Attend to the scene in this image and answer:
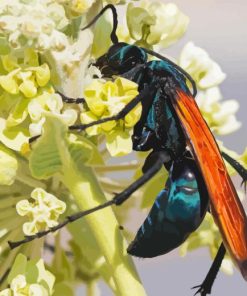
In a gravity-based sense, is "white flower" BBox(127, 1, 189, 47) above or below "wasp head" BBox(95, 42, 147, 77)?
above

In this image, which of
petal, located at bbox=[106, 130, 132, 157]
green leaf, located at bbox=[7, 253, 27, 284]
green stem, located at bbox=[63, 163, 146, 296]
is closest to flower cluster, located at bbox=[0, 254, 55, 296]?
green leaf, located at bbox=[7, 253, 27, 284]

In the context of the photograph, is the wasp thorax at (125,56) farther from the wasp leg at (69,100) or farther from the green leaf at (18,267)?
the green leaf at (18,267)

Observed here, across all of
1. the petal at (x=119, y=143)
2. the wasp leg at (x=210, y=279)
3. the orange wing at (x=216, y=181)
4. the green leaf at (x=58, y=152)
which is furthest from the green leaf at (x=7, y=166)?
the wasp leg at (x=210, y=279)

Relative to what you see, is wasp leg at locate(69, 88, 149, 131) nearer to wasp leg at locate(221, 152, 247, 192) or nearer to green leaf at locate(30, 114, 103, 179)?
green leaf at locate(30, 114, 103, 179)

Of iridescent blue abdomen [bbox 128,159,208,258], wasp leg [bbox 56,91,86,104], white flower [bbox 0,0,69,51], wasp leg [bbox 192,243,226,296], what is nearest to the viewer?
white flower [bbox 0,0,69,51]

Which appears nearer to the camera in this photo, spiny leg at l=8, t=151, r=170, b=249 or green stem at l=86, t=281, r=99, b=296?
spiny leg at l=8, t=151, r=170, b=249

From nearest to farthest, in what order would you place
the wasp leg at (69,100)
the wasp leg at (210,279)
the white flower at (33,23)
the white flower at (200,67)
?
the white flower at (33,23)
the wasp leg at (69,100)
the wasp leg at (210,279)
the white flower at (200,67)

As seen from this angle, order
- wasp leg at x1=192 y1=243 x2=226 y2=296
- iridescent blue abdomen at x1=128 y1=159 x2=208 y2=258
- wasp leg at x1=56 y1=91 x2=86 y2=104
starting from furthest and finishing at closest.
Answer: wasp leg at x1=192 y1=243 x2=226 y2=296
iridescent blue abdomen at x1=128 y1=159 x2=208 y2=258
wasp leg at x1=56 y1=91 x2=86 y2=104
